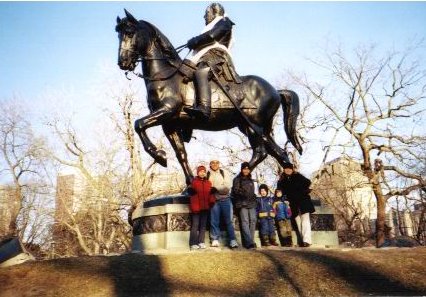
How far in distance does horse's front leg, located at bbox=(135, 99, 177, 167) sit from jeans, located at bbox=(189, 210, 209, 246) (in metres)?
1.14

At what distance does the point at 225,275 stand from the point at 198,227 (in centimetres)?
160

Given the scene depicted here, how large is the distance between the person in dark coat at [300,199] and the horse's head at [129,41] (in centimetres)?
374

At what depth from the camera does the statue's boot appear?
745 cm

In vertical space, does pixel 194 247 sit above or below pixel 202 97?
below

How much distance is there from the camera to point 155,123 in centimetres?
720

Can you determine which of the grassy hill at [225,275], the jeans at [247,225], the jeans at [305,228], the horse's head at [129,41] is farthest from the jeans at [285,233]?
the horse's head at [129,41]

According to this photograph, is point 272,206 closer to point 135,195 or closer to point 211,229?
point 211,229

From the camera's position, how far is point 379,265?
6504mm

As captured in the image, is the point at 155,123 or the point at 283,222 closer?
the point at 155,123

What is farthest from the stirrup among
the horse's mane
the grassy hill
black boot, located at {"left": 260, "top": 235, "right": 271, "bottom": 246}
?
black boot, located at {"left": 260, "top": 235, "right": 271, "bottom": 246}

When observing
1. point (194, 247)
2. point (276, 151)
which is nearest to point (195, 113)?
point (276, 151)

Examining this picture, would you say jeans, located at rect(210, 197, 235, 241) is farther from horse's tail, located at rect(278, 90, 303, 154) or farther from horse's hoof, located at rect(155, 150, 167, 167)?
horse's tail, located at rect(278, 90, 303, 154)

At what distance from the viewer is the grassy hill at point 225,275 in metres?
5.54

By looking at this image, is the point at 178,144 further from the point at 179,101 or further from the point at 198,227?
the point at 198,227
